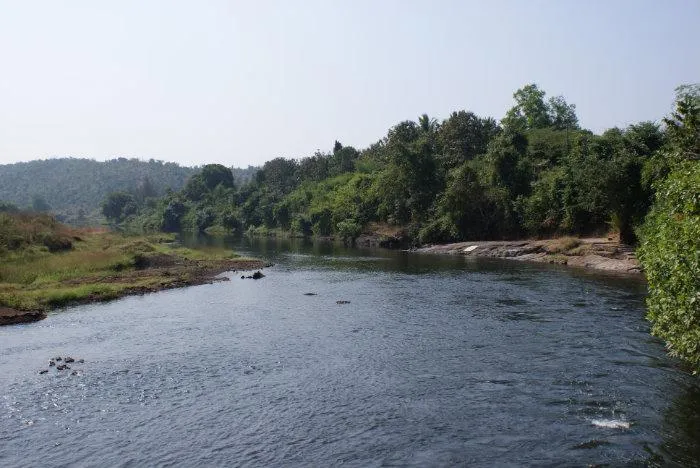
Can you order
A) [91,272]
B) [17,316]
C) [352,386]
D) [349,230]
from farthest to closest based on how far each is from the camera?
[349,230] → [91,272] → [17,316] → [352,386]

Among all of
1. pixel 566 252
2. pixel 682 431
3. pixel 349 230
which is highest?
pixel 349 230

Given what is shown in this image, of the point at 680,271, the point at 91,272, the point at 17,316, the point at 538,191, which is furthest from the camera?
the point at 538,191

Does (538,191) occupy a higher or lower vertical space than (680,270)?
higher

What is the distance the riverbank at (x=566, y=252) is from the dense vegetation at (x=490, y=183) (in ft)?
12.9

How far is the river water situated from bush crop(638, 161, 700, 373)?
9.43 feet

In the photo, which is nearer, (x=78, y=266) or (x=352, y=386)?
(x=352, y=386)

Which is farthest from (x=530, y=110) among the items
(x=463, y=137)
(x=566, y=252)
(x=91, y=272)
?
(x=91, y=272)

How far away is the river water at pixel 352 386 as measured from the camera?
19750mm

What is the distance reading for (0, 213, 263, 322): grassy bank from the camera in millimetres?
48188

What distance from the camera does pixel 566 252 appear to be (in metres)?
73.1

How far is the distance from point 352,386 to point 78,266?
4528 centimetres

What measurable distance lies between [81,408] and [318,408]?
10030 millimetres

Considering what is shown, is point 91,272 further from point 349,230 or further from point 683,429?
point 349,230

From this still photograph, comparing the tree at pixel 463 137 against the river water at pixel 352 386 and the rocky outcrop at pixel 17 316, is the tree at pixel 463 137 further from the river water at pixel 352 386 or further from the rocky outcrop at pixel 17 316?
the rocky outcrop at pixel 17 316
